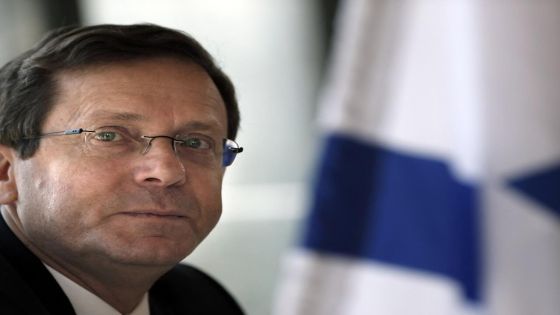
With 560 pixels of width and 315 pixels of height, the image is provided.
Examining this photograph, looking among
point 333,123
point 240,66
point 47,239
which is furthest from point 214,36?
point 47,239

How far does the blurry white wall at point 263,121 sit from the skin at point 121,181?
3.83 m

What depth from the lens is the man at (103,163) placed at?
4.88 feet

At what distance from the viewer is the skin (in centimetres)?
148

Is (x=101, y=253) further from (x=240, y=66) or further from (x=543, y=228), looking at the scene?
(x=240, y=66)

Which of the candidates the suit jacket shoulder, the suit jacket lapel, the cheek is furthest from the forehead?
the suit jacket shoulder

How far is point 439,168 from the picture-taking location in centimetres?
234

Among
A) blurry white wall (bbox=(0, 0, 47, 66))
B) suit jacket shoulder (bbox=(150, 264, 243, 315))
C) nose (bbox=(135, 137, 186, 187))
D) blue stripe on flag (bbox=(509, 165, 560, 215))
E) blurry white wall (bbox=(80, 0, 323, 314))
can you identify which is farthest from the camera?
blurry white wall (bbox=(80, 0, 323, 314))

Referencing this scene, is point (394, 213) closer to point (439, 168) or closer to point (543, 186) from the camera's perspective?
point (439, 168)

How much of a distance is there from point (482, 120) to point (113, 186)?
3.63 feet

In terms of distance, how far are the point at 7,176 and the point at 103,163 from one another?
0.23 meters

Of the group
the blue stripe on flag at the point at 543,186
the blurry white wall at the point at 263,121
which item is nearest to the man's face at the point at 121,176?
the blue stripe on flag at the point at 543,186

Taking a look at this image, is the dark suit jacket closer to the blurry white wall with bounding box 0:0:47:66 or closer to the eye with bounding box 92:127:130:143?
the eye with bounding box 92:127:130:143

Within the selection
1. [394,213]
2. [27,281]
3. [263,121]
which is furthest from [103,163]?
[263,121]

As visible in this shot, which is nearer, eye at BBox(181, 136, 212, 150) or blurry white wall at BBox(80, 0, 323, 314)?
eye at BBox(181, 136, 212, 150)
